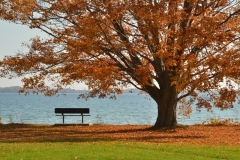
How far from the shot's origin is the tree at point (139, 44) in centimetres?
1512

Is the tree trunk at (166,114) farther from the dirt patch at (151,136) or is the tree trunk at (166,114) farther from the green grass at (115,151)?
the green grass at (115,151)

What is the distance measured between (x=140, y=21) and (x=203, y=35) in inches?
94.2

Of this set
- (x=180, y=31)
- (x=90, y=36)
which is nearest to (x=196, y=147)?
(x=180, y=31)

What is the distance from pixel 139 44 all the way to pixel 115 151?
615 cm

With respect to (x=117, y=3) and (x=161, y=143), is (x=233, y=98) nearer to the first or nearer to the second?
(x=161, y=143)

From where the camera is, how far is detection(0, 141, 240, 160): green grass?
35.2ft

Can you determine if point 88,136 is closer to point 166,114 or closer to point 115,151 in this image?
point 166,114

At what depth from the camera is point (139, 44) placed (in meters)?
16.8

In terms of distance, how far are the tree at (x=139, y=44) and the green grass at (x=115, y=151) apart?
315 centimetres

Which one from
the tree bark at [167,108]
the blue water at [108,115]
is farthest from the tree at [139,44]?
the blue water at [108,115]

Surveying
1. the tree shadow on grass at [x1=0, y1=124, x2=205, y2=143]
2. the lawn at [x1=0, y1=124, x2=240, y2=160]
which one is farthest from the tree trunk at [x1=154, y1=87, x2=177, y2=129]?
the lawn at [x1=0, y1=124, x2=240, y2=160]

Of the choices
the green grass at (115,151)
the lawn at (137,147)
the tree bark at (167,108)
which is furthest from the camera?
the tree bark at (167,108)

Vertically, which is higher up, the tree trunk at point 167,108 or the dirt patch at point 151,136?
the tree trunk at point 167,108

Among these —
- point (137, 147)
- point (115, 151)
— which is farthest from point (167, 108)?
point (115, 151)
